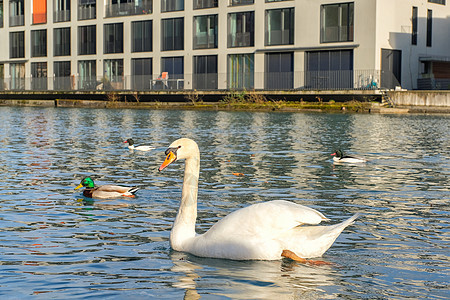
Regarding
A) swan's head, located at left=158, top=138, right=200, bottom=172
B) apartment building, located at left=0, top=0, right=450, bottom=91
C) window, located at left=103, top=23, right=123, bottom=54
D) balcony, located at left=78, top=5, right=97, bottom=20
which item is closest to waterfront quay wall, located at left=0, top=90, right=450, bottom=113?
apartment building, located at left=0, top=0, right=450, bottom=91

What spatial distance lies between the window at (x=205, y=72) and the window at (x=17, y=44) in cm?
2532

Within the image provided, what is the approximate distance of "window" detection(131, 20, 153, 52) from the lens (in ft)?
224

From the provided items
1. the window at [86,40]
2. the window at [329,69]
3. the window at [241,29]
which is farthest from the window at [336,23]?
the window at [86,40]

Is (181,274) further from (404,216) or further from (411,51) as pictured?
(411,51)

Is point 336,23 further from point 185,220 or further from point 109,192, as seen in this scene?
point 185,220

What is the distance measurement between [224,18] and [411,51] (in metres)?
16.3

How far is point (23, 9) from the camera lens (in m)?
80.8

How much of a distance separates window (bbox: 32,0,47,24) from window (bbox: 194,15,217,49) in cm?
2175

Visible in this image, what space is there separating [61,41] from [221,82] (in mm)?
22677

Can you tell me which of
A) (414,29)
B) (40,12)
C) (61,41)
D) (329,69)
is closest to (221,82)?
(329,69)

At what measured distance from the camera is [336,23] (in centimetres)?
5566

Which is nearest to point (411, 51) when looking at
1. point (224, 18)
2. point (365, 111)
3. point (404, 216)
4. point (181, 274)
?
point (365, 111)

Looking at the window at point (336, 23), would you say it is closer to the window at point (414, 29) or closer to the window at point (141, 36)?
the window at point (414, 29)

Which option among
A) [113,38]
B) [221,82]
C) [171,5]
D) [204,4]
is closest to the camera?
[221,82]
